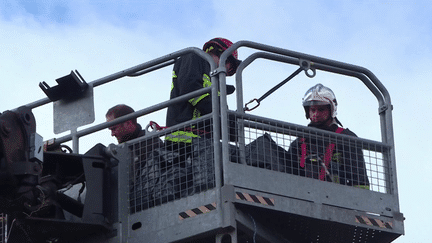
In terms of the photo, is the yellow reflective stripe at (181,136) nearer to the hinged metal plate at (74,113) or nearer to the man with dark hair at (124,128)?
the hinged metal plate at (74,113)

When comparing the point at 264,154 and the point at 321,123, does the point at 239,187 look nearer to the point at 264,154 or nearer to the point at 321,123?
the point at 264,154

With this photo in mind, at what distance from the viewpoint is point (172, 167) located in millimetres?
12242

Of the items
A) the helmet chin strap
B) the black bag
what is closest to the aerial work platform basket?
the black bag

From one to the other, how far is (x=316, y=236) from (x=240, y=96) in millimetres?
1764

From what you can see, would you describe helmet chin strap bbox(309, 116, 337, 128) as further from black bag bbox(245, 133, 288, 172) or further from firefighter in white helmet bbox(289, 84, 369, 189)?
black bag bbox(245, 133, 288, 172)

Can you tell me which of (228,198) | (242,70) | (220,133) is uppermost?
(242,70)

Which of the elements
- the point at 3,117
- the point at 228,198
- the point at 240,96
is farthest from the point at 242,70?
the point at 3,117

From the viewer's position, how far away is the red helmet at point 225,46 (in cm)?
1345

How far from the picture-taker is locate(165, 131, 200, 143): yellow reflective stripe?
12.2m

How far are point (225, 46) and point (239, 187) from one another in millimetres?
2575

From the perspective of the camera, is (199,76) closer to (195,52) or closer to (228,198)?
(195,52)

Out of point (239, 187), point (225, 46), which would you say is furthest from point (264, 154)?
point (225, 46)

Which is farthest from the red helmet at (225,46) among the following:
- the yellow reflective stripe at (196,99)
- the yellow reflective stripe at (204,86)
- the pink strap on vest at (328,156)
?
the pink strap on vest at (328,156)

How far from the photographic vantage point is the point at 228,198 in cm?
1164
